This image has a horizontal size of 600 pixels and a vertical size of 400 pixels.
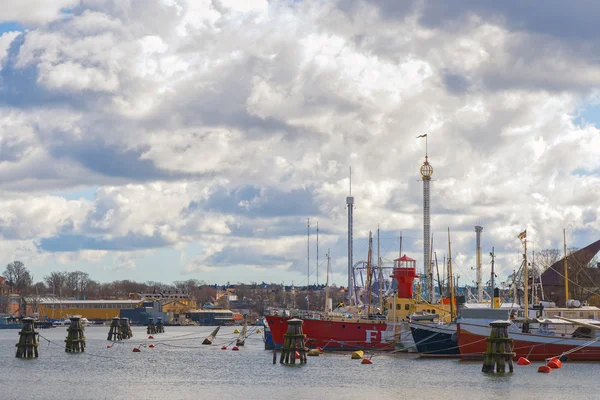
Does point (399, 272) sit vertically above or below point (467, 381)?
above

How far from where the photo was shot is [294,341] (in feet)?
301

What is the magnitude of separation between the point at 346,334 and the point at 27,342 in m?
35.1

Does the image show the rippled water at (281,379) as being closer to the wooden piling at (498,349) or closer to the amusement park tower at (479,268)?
the wooden piling at (498,349)

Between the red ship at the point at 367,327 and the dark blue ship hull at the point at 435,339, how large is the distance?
4767 millimetres

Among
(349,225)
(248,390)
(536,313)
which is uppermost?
(349,225)

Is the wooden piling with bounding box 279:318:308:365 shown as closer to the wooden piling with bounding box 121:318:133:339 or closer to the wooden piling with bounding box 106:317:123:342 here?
the wooden piling with bounding box 106:317:123:342

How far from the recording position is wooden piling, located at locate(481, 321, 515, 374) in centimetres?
8070

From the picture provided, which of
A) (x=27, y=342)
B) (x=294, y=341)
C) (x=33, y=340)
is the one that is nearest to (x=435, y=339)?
(x=294, y=341)

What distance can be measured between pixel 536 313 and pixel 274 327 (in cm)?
2966

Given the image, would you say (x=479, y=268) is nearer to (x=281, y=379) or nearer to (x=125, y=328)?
(x=125, y=328)

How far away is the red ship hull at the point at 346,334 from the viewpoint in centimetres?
11138

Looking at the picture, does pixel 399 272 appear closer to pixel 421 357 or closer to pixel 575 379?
pixel 421 357

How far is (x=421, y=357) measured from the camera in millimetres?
106250

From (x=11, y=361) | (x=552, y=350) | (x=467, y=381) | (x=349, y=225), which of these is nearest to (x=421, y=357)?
(x=552, y=350)
